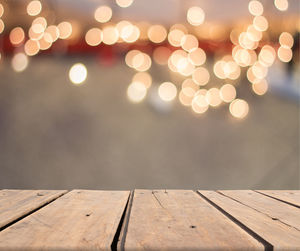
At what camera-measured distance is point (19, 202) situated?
86 cm

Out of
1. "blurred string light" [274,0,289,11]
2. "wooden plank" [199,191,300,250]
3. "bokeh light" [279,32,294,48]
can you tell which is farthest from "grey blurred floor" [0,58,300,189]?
"wooden plank" [199,191,300,250]

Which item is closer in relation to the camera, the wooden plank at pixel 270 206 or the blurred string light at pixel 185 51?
the wooden plank at pixel 270 206

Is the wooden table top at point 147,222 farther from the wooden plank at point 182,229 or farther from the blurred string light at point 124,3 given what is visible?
the blurred string light at point 124,3

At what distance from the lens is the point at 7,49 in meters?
3.42

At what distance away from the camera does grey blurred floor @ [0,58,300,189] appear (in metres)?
3.44

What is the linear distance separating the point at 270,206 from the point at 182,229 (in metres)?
0.34

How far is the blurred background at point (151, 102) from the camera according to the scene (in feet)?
11.0

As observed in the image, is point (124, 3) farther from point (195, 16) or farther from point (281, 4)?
point (281, 4)

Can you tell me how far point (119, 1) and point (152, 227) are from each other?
273 cm

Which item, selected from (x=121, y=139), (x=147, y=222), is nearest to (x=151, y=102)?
(x=121, y=139)

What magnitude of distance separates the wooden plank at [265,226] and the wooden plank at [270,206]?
0.8 inches

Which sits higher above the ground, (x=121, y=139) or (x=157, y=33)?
(x=157, y=33)

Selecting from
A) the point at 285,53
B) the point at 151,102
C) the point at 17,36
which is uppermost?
the point at 17,36

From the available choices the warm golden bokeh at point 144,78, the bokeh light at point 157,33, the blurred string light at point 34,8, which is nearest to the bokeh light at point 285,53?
the bokeh light at point 157,33
